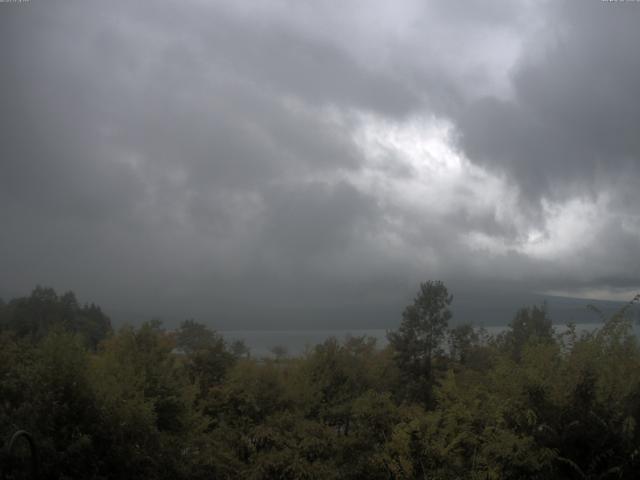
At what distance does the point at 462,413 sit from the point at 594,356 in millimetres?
4433

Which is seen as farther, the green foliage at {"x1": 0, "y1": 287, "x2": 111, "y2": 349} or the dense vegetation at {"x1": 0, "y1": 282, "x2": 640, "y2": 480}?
the green foliage at {"x1": 0, "y1": 287, "x2": 111, "y2": 349}

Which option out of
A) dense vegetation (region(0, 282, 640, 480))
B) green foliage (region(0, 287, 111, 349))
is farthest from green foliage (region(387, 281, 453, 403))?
green foliage (region(0, 287, 111, 349))

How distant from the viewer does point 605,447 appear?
10969 millimetres

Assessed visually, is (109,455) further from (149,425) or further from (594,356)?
(594,356)

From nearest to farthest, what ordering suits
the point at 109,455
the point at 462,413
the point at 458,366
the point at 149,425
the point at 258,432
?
the point at 109,455 → the point at 149,425 → the point at 462,413 → the point at 258,432 → the point at 458,366

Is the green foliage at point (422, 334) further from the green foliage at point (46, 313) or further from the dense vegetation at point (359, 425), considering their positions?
the green foliage at point (46, 313)

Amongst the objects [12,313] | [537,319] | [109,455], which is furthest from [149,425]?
[12,313]

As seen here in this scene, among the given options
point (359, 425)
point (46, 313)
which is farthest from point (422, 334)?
point (46, 313)

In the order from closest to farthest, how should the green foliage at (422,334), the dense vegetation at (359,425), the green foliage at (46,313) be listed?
the dense vegetation at (359,425) → the green foliage at (422,334) → the green foliage at (46,313)

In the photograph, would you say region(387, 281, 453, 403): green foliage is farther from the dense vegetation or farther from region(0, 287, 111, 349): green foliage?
region(0, 287, 111, 349): green foliage

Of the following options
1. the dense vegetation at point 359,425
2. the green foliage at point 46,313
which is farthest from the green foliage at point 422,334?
the green foliage at point 46,313

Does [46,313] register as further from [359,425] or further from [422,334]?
[359,425]

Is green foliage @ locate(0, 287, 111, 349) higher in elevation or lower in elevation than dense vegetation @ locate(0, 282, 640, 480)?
higher

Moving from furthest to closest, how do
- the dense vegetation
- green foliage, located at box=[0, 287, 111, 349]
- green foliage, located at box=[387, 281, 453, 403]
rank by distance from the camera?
1. green foliage, located at box=[0, 287, 111, 349]
2. green foliage, located at box=[387, 281, 453, 403]
3. the dense vegetation
